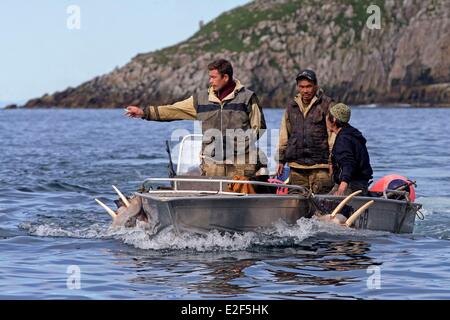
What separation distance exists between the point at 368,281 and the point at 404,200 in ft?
14.1

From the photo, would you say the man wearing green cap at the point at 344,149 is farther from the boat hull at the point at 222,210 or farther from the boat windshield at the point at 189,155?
the boat windshield at the point at 189,155

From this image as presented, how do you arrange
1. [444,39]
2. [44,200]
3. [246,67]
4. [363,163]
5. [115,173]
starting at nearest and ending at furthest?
1. [363,163]
2. [44,200]
3. [115,173]
4. [444,39]
5. [246,67]

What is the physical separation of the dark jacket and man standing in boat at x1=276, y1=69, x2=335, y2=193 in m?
0.35

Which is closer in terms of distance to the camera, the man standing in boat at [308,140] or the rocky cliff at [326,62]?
the man standing in boat at [308,140]

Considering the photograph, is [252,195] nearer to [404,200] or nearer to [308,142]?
[308,142]

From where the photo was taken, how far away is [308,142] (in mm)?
15484

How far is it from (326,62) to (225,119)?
15753 centimetres

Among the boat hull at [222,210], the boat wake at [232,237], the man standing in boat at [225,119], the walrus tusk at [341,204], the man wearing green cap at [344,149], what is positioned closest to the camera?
the boat hull at [222,210]

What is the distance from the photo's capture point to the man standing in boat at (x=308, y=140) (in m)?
15.4

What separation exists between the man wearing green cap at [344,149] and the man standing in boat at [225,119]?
1.07 meters
